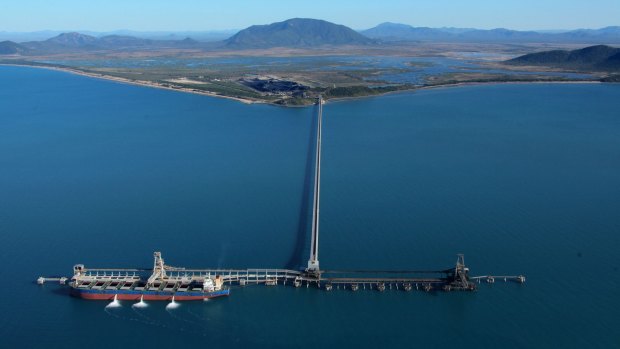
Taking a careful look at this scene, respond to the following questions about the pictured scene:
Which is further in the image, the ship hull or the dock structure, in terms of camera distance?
the dock structure

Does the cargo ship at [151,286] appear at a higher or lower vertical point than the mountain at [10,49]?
lower

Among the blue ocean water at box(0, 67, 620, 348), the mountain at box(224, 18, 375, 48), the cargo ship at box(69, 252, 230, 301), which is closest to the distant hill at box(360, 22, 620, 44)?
the mountain at box(224, 18, 375, 48)

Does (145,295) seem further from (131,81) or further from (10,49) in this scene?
(10,49)

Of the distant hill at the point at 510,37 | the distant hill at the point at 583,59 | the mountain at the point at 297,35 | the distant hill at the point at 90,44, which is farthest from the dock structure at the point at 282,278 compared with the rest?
the distant hill at the point at 510,37

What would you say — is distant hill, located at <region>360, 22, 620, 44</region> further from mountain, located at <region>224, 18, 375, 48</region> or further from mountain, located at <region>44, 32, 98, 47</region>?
mountain, located at <region>44, 32, 98, 47</region>

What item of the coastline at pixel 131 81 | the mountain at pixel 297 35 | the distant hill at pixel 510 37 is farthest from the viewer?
the distant hill at pixel 510 37

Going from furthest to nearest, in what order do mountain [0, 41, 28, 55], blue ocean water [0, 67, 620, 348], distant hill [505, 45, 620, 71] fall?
1. mountain [0, 41, 28, 55]
2. distant hill [505, 45, 620, 71]
3. blue ocean water [0, 67, 620, 348]

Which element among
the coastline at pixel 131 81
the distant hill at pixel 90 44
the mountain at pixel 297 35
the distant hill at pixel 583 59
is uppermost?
the mountain at pixel 297 35

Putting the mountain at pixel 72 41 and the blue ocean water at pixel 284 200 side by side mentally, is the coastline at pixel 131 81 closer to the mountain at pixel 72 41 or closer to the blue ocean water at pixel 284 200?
the blue ocean water at pixel 284 200
